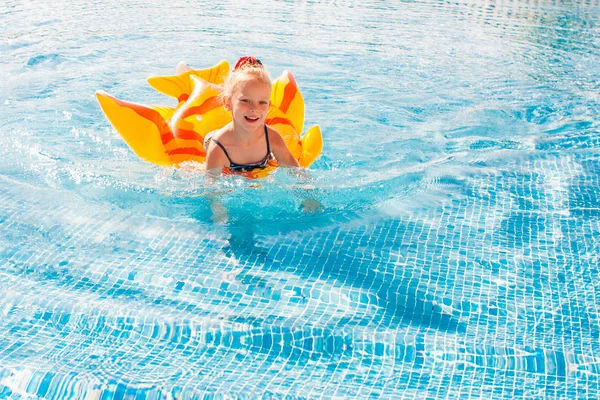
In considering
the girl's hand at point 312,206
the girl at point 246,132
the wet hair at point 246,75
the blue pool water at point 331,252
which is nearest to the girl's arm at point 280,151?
the girl at point 246,132

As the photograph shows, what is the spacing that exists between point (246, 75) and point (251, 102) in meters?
0.15

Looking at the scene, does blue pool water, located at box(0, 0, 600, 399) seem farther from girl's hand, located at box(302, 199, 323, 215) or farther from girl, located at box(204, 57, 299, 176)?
girl, located at box(204, 57, 299, 176)

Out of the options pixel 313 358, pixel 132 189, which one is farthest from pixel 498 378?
pixel 132 189

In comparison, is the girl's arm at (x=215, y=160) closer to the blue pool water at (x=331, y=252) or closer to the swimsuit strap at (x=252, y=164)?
the swimsuit strap at (x=252, y=164)

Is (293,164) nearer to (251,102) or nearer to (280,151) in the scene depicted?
(280,151)

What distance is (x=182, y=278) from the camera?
3.24 metres

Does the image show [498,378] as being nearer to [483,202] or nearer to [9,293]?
[483,202]

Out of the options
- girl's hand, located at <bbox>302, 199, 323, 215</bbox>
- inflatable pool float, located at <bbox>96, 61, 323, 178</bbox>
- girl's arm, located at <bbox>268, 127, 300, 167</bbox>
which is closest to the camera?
girl's hand, located at <bbox>302, 199, 323, 215</bbox>

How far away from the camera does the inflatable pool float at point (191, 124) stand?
4121 millimetres

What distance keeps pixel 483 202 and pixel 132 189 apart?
209 cm

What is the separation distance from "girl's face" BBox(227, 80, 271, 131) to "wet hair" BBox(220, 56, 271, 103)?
0.02 m

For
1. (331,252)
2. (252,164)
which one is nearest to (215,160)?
(252,164)

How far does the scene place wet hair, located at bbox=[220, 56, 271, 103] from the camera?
12.0 feet

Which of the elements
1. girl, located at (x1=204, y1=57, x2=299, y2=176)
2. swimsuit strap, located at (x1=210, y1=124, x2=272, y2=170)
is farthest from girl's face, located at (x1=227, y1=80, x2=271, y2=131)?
swimsuit strap, located at (x1=210, y1=124, x2=272, y2=170)
